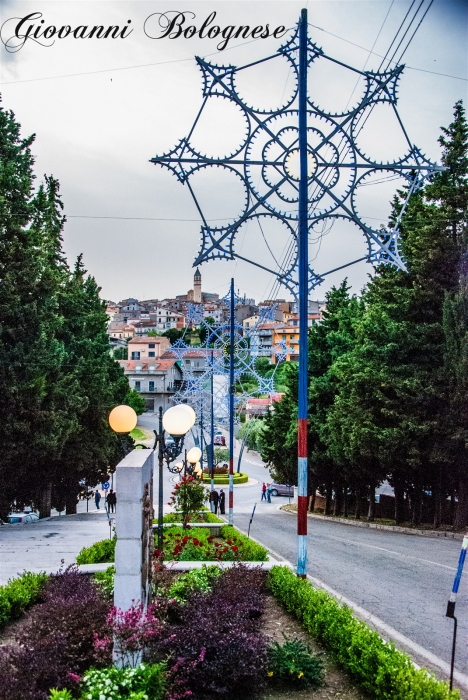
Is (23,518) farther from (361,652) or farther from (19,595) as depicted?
(361,652)

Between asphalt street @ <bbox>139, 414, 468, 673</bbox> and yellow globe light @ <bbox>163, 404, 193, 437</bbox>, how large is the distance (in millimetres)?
3961

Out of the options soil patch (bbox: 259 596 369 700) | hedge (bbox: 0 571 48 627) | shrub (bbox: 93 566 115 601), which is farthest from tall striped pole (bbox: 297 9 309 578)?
hedge (bbox: 0 571 48 627)

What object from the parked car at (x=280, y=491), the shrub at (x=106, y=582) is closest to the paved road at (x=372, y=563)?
the shrub at (x=106, y=582)

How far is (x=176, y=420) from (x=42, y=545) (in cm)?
750

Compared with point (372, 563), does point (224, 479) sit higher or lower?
lower

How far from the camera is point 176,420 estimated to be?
10758 mm

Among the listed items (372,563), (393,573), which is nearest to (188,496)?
(372,563)

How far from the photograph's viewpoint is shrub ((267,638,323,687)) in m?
6.32

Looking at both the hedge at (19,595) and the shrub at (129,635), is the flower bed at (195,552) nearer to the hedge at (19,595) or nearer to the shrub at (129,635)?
the hedge at (19,595)

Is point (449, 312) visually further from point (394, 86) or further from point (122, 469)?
point (122, 469)

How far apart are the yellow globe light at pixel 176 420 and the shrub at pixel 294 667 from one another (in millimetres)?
4565

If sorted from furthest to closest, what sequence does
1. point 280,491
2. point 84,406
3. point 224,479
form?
1. point 224,479
2. point 280,491
3. point 84,406

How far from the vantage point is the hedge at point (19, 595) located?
323 inches

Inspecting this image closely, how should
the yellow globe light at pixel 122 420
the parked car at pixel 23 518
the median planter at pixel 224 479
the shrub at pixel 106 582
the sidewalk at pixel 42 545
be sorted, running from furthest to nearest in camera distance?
the median planter at pixel 224 479
the parked car at pixel 23 518
the sidewalk at pixel 42 545
the yellow globe light at pixel 122 420
the shrub at pixel 106 582
